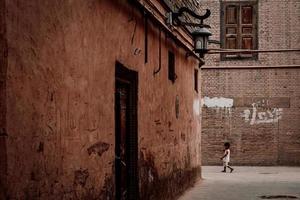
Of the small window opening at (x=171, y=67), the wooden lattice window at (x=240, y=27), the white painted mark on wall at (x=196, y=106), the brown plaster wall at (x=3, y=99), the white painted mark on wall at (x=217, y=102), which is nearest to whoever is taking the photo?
the brown plaster wall at (x=3, y=99)

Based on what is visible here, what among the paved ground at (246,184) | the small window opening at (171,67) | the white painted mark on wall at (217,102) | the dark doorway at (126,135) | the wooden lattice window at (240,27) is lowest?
the paved ground at (246,184)

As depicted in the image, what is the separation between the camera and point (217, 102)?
2297 centimetres

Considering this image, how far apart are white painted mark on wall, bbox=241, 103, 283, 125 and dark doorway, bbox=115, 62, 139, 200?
15.1 m

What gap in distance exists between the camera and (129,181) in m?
7.97

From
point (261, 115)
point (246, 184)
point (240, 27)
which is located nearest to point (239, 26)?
point (240, 27)

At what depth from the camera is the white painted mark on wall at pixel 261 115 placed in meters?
22.5

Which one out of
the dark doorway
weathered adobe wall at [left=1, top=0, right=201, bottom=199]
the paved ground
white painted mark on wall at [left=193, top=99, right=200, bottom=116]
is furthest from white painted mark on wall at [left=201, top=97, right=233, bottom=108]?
the dark doorway

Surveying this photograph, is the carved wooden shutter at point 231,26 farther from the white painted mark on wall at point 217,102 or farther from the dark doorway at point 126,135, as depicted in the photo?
the dark doorway at point 126,135

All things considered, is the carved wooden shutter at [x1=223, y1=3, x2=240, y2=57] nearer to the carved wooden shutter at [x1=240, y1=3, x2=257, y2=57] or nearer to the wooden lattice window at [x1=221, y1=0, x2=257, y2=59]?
the wooden lattice window at [x1=221, y1=0, x2=257, y2=59]

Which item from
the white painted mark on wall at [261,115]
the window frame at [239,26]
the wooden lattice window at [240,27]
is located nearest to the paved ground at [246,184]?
the white painted mark on wall at [261,115]

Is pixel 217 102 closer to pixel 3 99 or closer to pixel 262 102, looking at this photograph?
pixel 262 102

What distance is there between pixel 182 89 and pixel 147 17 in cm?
457

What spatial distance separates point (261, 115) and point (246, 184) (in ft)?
25.1

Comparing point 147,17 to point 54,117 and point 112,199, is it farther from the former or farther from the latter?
point 54,117
